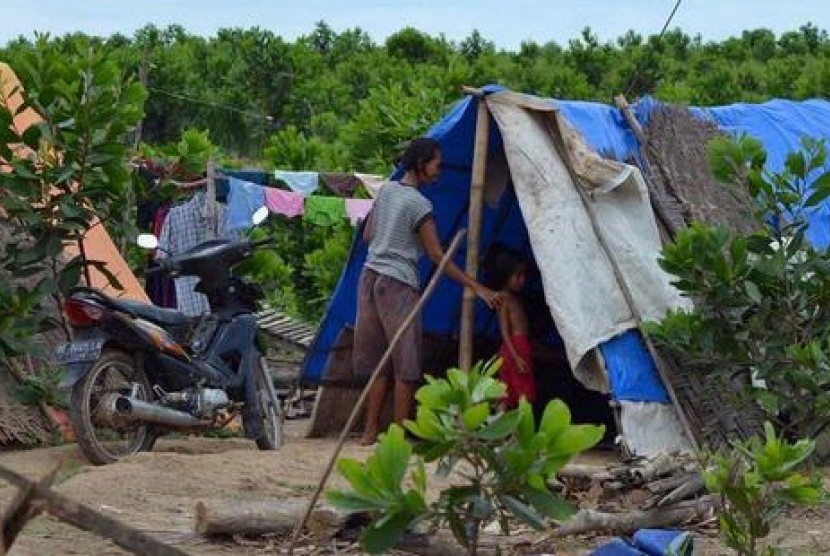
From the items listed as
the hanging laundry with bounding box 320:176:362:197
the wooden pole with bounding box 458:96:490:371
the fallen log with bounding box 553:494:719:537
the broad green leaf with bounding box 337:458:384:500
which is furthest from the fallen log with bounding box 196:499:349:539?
the hanging laundry with bounding box 320:176:362:197

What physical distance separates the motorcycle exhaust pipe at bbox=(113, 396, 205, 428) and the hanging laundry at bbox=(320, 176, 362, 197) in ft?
20.7

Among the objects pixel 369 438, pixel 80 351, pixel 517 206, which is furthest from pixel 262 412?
pixel 517 206

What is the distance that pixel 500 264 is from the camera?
891 cm

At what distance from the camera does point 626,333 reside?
8125mm

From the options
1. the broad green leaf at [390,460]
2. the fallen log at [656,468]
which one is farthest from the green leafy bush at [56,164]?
the broad green leaf at [390,460]

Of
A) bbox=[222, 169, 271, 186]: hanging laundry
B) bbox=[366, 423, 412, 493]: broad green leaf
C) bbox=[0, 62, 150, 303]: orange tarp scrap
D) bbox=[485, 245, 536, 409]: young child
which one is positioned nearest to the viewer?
bbox=[366, 423, 412, 493]: broad green leaf

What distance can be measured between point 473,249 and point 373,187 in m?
4.96

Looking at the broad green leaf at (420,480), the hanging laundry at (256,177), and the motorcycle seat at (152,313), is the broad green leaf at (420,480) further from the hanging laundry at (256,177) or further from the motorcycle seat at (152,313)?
the hanging laundry at (256,177)

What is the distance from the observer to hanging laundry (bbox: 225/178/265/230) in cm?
1248

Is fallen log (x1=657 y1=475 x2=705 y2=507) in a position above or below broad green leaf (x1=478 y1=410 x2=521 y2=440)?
below

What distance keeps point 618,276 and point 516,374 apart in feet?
3.21

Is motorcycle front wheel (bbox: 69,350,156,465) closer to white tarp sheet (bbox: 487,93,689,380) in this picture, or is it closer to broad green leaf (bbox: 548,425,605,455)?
white tarp sheet (bbox: 487,93,689,380)

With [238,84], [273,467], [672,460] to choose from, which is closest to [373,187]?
[273,467]

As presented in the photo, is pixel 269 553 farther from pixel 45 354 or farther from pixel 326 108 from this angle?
pixel 326 108
